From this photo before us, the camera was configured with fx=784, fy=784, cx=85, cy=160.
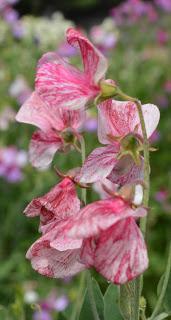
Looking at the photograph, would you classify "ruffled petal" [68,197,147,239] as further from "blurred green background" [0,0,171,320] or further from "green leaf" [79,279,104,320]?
"blurred green background" [0,0,171,320]

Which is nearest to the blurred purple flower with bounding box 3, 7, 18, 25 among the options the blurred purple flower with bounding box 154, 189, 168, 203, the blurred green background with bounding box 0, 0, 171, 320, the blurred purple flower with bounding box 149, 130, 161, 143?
the blurred green background with bounding box 0, 0, 171, 320

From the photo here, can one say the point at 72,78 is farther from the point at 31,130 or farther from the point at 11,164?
the point at 31,130

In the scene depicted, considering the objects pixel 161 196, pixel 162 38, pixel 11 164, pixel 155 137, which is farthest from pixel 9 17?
pixel 161 196

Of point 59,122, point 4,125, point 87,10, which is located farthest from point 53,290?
point 87,10

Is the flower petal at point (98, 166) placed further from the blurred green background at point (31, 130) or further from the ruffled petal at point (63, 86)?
the blurred green background at point (31, 130)

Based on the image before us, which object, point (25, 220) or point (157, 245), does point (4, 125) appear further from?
point (157, 245)

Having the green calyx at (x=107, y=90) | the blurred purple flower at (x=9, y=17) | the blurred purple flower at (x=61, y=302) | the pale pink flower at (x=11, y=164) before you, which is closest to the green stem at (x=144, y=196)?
the green calyx at (x=107, y=90)
